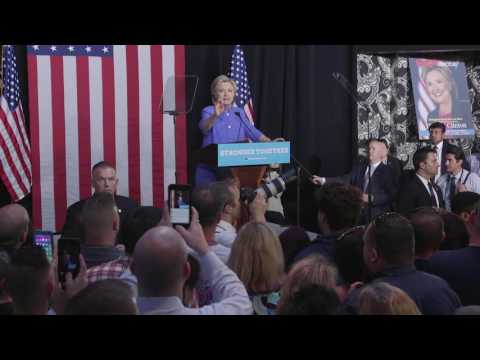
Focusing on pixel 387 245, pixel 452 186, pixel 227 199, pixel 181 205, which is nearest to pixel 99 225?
pixel 181 205

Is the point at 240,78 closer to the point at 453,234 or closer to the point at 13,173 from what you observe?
the point at 13,173

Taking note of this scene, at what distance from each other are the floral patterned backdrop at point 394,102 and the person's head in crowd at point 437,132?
56cm

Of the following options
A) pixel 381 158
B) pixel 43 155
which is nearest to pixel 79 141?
pixel 43 155

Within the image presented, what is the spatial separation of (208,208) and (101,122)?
3.10 meters

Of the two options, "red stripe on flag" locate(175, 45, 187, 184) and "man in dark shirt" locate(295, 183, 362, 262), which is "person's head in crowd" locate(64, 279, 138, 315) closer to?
"man in dark shirt" locate(295, 183, 362, 262)

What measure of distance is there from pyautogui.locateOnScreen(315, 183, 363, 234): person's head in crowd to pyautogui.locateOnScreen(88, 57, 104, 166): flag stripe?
10.8 ft

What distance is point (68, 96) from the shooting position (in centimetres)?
635

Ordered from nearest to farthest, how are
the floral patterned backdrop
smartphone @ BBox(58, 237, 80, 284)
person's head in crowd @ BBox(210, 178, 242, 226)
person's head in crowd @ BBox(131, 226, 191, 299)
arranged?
person's head in crowd @ BBox(131, 226, 191, 299)
smartphone @ BBox(58, 237, 80, 284)
person's head in crowd @ BBox(210, 178, 242, 226)
the floral patterned backdrop

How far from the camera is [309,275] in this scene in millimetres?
2824

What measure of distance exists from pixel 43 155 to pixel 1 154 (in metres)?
0.40

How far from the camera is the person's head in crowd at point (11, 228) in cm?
342

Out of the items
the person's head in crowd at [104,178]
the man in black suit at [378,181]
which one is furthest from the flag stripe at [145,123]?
the man in black suit at [378,181]

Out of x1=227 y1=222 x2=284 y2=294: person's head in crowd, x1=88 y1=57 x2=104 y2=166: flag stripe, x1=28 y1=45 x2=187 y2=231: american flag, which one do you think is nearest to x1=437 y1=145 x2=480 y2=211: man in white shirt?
x1=28 y1=45 x2=187 y2=231: american flag

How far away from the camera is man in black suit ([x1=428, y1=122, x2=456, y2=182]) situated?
713 centimetres
